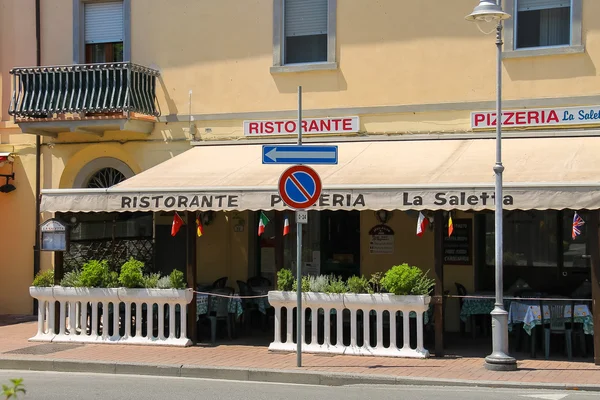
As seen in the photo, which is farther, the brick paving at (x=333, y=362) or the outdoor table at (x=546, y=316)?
the outdoor table at (x=546, y=316)

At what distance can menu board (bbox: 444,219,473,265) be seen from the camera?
1567 centimetres

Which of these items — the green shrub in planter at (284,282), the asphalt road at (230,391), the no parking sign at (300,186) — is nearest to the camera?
the asphalt road at (230,391)

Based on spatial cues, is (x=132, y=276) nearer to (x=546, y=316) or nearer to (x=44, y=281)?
(x=44, y=281)

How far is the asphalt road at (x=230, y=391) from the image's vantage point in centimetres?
1012

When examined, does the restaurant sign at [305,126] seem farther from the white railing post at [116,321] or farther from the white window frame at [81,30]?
the white railing post at [116,321]

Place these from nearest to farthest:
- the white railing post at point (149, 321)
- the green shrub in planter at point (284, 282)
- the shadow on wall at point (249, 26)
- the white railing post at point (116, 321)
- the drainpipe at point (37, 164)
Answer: the green shrub in planter at point (284, 282) < the white railing post at point (149, 321) < the white railing post at point (116, 321) < the shadow on wall at point (249, 26) < the drainpipe at point (37, 164)

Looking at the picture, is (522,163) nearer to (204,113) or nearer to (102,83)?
(204,113)

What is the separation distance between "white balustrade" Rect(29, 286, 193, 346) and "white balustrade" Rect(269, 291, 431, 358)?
164 centimetres

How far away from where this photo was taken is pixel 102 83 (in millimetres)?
16391

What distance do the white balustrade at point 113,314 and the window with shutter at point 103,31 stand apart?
16.9 feet

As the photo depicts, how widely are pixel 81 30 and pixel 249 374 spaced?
29.1 ft

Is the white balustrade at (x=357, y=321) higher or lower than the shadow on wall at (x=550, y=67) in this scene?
lower

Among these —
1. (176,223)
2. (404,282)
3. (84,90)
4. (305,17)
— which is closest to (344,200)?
(404,282)

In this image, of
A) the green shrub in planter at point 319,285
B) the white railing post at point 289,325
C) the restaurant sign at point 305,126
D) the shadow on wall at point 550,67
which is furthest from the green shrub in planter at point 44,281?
the shadow on wall at point 550,67
